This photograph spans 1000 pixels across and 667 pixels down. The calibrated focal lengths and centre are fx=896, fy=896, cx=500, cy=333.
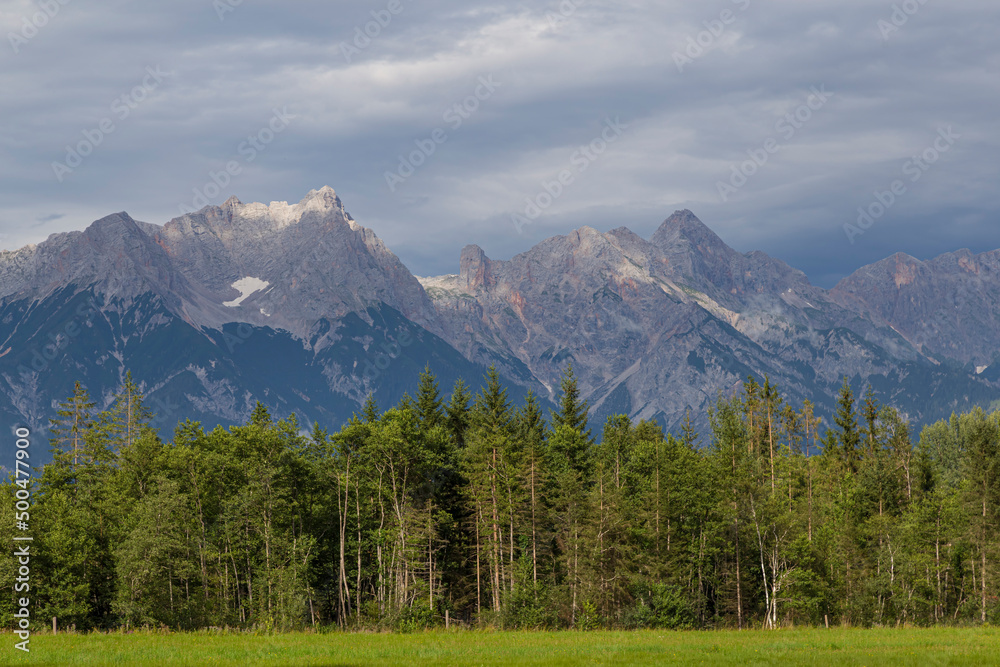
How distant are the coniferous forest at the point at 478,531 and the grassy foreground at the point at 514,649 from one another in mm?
13355

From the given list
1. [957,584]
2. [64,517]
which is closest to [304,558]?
[64,517]

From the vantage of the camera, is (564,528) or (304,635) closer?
(304,635)

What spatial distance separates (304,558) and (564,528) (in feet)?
78.8

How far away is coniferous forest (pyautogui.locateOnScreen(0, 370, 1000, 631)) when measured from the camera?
2844 inches

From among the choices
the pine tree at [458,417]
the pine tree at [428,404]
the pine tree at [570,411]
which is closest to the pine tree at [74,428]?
the pine tree at [428,404]

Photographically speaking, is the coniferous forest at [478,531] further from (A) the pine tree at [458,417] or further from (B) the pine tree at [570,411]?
(B) the pine tree at [570,411]

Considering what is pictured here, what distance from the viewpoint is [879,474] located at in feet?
329

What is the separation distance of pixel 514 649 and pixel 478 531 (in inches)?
1383

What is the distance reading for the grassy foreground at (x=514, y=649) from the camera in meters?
43.4

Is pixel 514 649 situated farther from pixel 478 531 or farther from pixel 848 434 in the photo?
pixel 848 434

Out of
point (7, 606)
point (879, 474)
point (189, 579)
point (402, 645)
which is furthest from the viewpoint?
point (879, 474)

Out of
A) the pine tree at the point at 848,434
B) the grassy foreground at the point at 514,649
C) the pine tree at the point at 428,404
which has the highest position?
the pine tree at the point at 428,404

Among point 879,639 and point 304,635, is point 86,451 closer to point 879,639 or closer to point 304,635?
point 304,635

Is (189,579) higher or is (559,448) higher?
(559,448)
